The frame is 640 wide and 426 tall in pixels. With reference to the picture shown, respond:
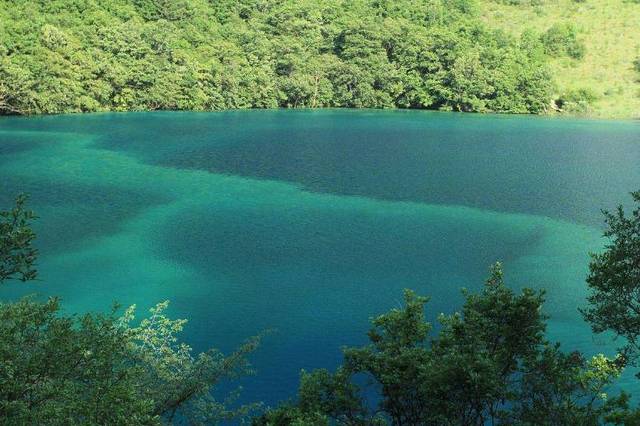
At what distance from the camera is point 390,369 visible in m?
11.1

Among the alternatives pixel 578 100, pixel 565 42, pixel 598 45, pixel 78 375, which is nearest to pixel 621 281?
pixel 78 375

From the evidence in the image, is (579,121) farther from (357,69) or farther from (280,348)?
(280,348)

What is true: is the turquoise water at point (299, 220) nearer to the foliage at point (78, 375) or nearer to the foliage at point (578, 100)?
the foliage at point (78, 375)

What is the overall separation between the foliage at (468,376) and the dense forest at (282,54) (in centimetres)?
5957

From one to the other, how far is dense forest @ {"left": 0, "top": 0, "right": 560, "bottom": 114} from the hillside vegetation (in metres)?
2.54

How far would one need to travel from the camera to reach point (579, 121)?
68.7 meters

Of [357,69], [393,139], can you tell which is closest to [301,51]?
[357,69]

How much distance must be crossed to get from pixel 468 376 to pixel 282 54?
73056 millimetres

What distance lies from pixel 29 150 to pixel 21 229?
38.3m

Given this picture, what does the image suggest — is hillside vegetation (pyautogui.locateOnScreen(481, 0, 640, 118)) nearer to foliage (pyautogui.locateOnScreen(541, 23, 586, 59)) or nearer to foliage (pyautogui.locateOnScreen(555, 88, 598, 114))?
foliage (pyautogui.locateOnScreen(555, 88, 598, 114))

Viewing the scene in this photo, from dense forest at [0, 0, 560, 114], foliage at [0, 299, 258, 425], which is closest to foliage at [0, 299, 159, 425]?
foliage at [0, 299, 258, 425]

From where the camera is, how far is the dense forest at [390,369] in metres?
8.83

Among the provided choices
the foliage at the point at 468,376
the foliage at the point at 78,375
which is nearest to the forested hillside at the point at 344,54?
the foliage at the point at 78,375

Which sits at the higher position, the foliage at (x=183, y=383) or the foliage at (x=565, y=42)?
the foliage at (x=565, y=42)
